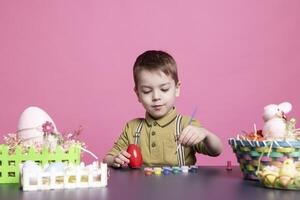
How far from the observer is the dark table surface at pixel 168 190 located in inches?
35.0

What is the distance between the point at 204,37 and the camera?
8.29ft

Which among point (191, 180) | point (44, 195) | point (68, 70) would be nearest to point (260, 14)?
point (68, 70)

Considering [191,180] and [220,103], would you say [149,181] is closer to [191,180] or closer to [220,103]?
[191,180]

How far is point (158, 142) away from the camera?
175cm

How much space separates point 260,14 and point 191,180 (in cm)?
161

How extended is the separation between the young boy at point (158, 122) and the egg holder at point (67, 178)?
0.60 meters

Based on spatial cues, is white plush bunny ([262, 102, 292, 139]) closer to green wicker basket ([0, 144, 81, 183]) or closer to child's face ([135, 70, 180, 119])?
green wicker basket ([0, 144, 81, 183])

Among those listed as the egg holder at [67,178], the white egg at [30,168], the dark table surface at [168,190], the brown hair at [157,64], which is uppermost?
the brown hair at [157,64]

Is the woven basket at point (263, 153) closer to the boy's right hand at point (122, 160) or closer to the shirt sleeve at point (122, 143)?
the boy's right hand at point (122, 160)

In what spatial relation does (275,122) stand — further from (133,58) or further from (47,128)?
(133,58)

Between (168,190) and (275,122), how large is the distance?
10.7 inches

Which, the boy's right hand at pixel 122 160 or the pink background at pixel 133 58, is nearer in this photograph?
the boy's right hand at pixel 122 160

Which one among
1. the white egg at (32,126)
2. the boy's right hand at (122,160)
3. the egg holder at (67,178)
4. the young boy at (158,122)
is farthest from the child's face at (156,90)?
the egg holder at (67,178)

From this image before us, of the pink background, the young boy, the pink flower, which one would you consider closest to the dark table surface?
the pink flower
